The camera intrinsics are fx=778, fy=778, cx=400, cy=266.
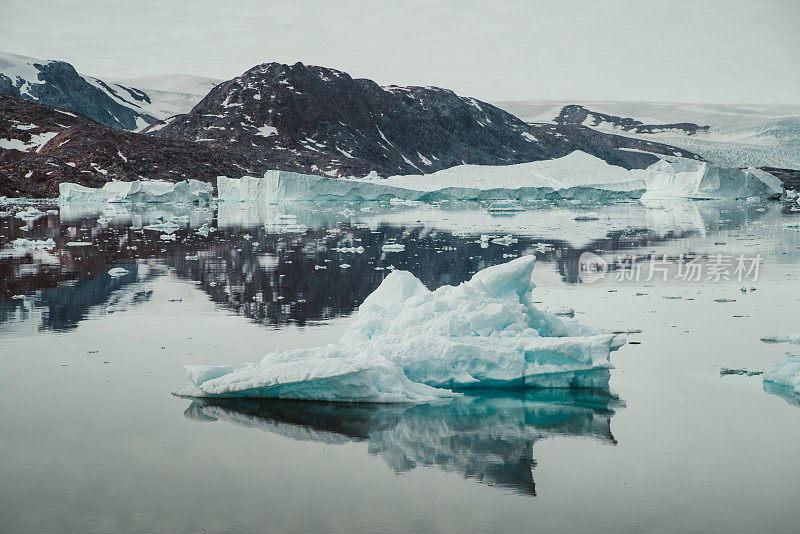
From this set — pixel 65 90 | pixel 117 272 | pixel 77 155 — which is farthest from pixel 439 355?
pixel 65 90

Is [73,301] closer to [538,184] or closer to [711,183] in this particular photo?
[538,184]

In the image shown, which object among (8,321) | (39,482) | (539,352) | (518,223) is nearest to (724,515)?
(539,352)

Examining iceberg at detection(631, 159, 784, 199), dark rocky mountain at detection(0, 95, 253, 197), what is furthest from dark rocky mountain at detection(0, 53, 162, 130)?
iceberg at detection(631, 159, 784, 199)

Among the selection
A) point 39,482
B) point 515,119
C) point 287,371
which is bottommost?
point 39,482

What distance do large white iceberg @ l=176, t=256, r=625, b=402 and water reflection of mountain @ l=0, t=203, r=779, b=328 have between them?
3157 mm

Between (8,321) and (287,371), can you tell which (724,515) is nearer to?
(287,371)

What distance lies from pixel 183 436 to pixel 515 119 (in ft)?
489

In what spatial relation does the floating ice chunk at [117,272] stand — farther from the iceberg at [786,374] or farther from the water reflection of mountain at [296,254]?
the iceberg at [786,374]

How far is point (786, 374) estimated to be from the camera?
760cm

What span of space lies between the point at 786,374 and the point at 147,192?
53659 mm

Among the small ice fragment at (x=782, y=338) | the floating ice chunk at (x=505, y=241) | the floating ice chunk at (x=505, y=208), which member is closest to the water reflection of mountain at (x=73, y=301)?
the small ice fragment at (x=782, y=338)

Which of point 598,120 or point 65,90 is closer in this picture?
point 65,90

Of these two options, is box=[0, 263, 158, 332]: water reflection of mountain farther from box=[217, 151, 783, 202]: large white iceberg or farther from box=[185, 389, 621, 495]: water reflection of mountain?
box=[217, 151, 783, 202]: large white iceberg

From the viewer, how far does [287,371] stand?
700 cm
